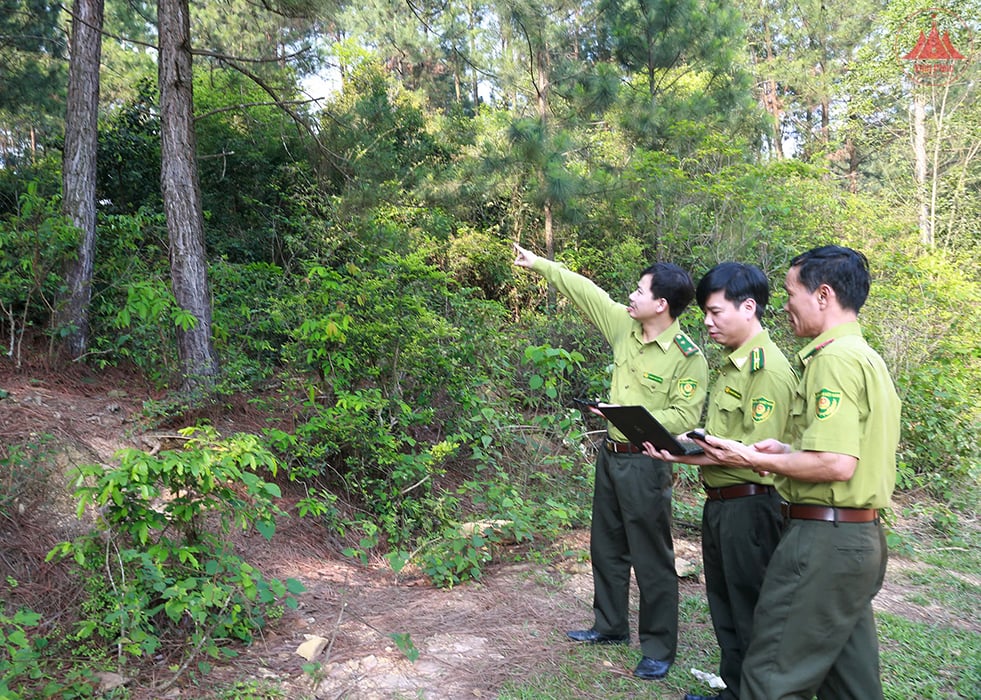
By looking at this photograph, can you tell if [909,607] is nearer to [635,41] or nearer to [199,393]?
[199,393]

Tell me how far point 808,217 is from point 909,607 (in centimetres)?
667

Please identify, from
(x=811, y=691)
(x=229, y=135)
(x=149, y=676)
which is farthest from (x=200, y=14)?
(x=811, y=691)

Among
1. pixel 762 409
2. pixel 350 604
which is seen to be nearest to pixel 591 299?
pixel 762 409

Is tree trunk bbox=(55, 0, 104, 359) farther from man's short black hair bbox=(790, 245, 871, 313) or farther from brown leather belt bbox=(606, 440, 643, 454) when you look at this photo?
man's short black hair bbox=(790, 245, 871, 313)

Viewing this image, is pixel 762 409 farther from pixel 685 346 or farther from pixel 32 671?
pixel 32 671

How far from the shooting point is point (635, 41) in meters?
11.5

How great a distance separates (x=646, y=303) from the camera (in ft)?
11.1

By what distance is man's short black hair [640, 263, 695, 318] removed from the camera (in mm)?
3338

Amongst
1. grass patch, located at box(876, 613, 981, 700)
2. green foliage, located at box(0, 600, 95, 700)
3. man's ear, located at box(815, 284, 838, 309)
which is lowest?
grass patch, located at box(876, 613, 981, 700)

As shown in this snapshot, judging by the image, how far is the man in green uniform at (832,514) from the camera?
2199mm

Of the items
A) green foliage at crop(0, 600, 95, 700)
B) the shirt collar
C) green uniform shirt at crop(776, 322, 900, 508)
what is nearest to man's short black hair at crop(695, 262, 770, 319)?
the shirt collar

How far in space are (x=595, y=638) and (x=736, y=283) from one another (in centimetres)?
189

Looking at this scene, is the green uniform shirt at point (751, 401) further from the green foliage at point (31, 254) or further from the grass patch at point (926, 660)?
the green foliage at point (31, 254)

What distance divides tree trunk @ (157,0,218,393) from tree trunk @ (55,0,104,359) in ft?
4.37
